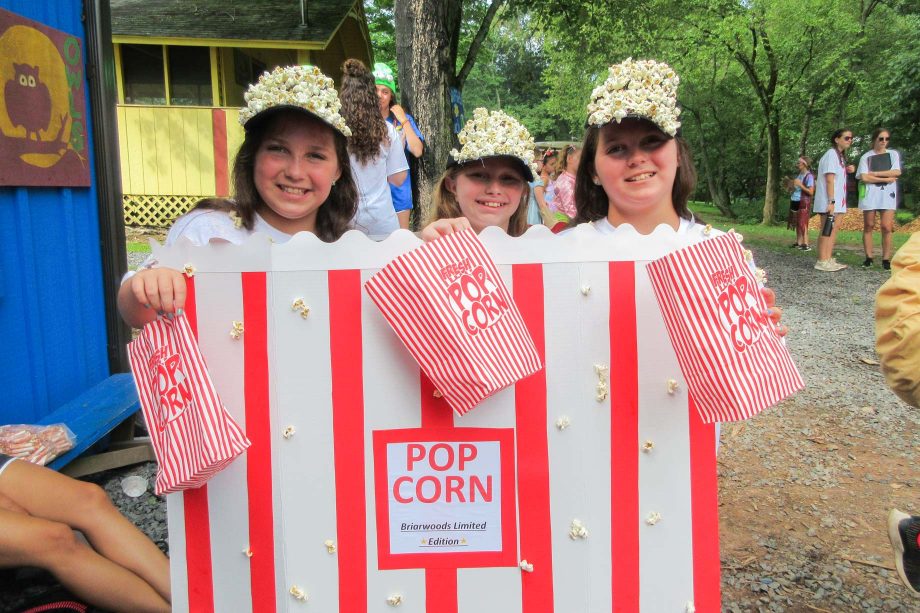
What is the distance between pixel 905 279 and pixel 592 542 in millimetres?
1244

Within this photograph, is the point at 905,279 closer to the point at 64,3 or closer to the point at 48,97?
the point at 48,97

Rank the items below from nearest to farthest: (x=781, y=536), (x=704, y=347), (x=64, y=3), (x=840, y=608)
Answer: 1. (x=704, y=347)
2. (x=840, y=608)
3. (x=781, y=536)
4. (x=64, y=3)

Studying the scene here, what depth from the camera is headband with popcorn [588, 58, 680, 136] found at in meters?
2.17

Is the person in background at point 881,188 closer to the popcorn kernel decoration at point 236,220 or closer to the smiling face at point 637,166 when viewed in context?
the smiling face at point 637,166

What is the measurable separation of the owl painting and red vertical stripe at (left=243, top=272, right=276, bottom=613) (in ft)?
8.09

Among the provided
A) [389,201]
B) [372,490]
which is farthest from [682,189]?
[389,201]

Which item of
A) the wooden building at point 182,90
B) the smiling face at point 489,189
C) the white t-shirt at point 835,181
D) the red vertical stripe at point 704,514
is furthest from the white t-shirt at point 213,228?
the wooden building at point 182,90

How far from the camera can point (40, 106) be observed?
11.6ft

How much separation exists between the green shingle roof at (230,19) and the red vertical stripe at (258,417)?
12470 mm

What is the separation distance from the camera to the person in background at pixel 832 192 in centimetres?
1024

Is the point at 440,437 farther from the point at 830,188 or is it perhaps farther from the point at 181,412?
the point at 830,188

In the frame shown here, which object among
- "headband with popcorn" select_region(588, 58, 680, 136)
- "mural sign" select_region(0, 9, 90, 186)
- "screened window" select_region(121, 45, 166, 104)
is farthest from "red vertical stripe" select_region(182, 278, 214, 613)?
"screened window" select_region(121, 45, 166, 104)

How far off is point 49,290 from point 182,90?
11.4 meters

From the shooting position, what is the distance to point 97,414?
11.7 ft
